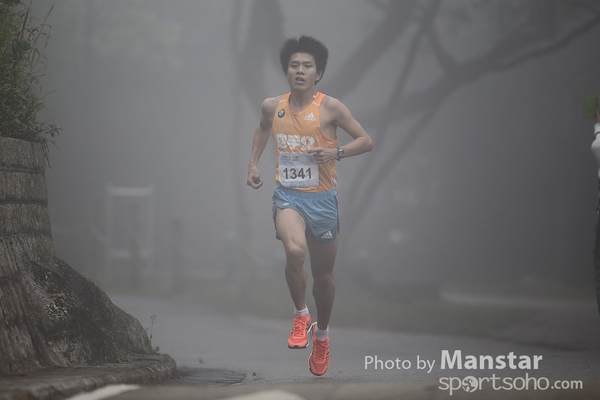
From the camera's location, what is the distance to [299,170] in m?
5.66

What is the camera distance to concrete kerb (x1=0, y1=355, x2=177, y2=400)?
13.0 ft

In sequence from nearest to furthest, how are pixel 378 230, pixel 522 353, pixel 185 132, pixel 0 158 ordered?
pixel 0 158
pixel 522 353
pixel 185 132
pixel 378 230

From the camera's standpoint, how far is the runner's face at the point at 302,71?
19.0ft

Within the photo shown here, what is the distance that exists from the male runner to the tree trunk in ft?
4.27

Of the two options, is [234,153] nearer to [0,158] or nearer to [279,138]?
[279,138]

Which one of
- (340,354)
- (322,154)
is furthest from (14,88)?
(340,354)

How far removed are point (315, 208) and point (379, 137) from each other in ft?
13.1

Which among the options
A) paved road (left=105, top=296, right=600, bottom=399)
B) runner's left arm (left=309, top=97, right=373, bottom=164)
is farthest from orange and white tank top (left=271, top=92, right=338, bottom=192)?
paved road (left=105, top=296, right=600, bottom=399)

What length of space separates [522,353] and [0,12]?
5.58 metres

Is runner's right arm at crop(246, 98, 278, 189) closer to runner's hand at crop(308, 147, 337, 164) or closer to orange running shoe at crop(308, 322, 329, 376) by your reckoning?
runner's hand at crop(308, 147, 337, 164)

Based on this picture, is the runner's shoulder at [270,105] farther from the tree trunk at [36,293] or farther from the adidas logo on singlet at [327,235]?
the tree trunk at [36,293]

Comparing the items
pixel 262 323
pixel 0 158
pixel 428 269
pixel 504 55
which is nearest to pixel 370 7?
pixel 504 55

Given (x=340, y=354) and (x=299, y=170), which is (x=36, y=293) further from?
(x=340, y=354)

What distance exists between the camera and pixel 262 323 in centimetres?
917
